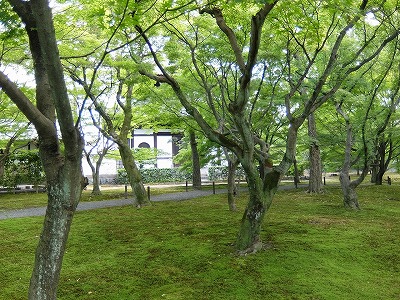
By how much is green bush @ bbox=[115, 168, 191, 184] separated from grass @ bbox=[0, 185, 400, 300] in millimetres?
24228

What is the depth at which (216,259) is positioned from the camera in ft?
23.2

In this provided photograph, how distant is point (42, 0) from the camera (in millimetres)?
2945

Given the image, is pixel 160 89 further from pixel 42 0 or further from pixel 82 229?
pixel 42 0

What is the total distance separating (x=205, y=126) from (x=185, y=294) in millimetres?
3624

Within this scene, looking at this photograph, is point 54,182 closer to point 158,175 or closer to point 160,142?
point 160,142

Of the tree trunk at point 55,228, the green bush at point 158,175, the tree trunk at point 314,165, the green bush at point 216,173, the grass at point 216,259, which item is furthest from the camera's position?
the green bush at point 216,173

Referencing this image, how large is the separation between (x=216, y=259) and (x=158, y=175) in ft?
98.9

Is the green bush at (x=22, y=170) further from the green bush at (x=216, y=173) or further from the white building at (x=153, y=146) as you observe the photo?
the green bush at (x=216, y=173)

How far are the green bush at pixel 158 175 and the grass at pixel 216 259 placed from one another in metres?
24.2

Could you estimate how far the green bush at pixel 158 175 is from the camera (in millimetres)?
36188

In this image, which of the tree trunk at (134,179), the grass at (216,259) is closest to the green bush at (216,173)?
the tree trunk at (134,179)

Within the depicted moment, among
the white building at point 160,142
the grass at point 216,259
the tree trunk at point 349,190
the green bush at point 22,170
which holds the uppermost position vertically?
the white building at point 160,142

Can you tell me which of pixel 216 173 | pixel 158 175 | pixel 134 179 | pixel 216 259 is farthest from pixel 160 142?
pixel 216 259

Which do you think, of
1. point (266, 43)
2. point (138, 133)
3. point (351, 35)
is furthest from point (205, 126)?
point (138, 133)
